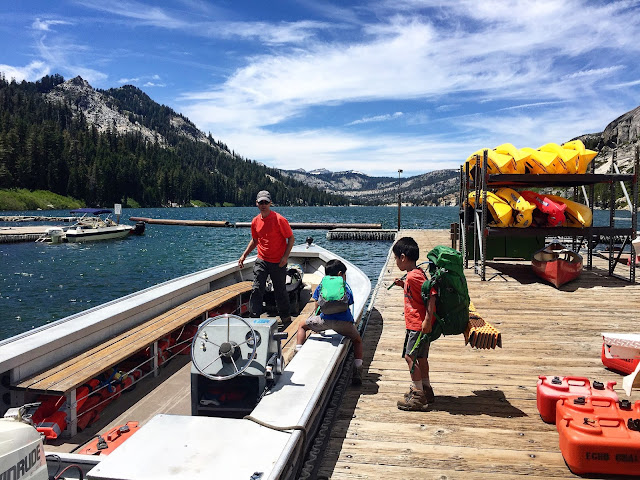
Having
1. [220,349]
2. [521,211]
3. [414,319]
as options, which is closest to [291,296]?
[414,319]

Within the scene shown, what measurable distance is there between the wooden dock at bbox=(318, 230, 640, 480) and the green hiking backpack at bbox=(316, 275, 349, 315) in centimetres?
93

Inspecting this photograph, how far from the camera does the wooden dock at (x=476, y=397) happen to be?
140 inches

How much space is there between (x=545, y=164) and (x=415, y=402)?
879cm

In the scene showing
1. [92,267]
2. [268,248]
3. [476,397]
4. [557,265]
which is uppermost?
[268,248]

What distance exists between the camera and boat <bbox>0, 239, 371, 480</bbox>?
108 inches

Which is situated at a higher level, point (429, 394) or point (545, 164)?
point (545, 164)

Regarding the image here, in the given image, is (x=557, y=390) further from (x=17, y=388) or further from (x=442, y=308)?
(x=17, y=388)

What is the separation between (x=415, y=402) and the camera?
4.47 meters

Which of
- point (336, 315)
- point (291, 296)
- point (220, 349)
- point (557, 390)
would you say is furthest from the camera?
point (291, 296)

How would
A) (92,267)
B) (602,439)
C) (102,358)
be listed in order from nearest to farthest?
(602,439) < (102,358) < (92,267)

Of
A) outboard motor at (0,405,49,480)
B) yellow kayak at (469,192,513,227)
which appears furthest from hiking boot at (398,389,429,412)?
yellow kayak at (469,192,513,227)

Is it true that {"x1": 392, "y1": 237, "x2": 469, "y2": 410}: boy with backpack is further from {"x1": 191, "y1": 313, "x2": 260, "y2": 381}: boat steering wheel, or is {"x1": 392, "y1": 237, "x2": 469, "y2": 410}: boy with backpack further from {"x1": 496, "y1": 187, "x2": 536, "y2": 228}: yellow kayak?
{"x1": 496, "y1": 187, "x2": 536, "y2": 228}: yellow kayak

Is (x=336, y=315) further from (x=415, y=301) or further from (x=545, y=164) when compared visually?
(x=545, y=164)

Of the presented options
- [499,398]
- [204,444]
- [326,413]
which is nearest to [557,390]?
[499,398]
